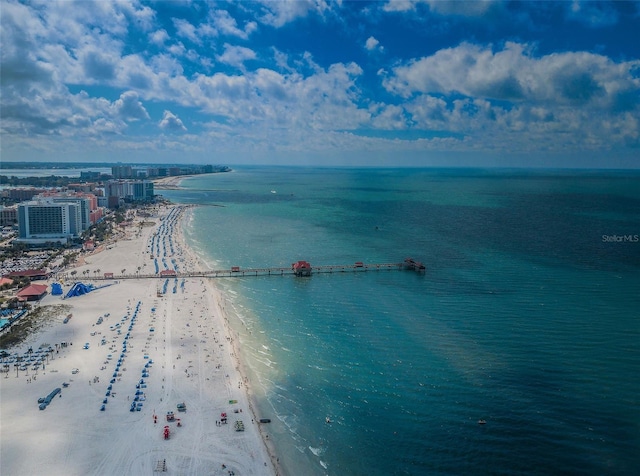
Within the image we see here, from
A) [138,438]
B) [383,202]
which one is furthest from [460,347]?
[383,202]

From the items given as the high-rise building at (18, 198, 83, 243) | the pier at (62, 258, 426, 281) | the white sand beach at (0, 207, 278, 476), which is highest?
the high-rise building at (18, 198, 83, 243)

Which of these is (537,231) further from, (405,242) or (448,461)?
(448,461)

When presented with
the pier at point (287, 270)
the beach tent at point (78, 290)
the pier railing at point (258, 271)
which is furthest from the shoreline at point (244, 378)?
the beach tent at point (78, 290)

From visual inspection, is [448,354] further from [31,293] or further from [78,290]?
[31,293]

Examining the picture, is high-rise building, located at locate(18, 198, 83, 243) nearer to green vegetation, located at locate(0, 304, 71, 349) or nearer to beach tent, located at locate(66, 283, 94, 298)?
beach tent, located at locate(66, 283, 94, 298)

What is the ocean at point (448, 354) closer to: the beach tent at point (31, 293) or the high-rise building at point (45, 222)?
the beach tent at point (31, 293)

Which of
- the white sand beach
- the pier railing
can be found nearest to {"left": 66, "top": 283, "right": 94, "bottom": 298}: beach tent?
the white sand beach
